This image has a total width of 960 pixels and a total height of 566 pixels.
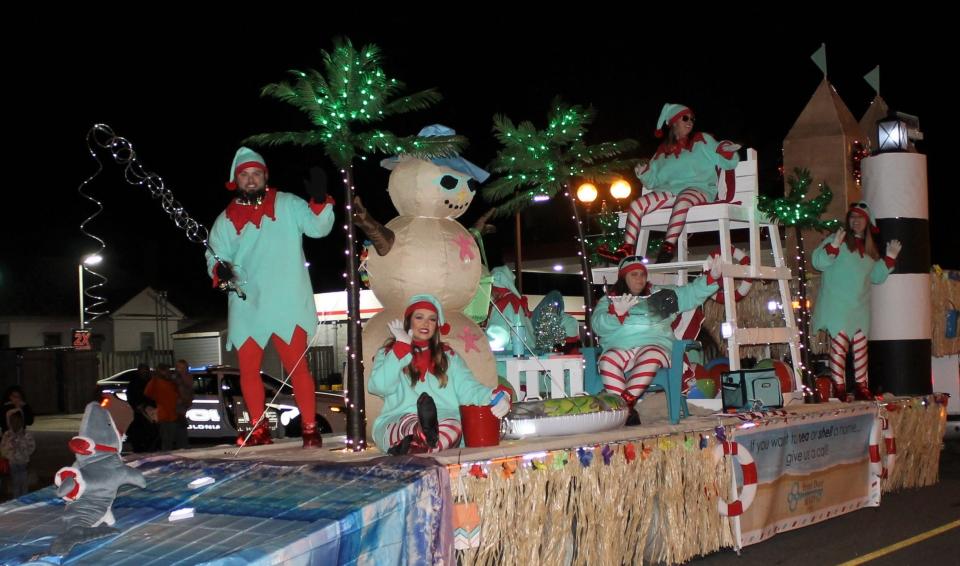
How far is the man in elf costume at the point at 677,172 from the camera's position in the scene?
27.8 feet

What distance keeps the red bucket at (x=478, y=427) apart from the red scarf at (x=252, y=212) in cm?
169

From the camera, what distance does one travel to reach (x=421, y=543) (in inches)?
167

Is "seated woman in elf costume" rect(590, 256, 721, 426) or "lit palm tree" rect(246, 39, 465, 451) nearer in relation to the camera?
"lit palm tree" rect(246, 39, 465, 451)

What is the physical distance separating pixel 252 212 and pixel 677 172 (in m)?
4.16

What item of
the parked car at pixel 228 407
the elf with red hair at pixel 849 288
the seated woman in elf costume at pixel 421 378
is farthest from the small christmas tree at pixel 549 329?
the parked car at pixel 228 407

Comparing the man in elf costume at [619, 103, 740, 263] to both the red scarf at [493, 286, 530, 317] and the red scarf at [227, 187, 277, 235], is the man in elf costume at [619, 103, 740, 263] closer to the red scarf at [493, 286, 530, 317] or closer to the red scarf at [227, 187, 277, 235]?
the red scarf at [493, 286, 530, 317]

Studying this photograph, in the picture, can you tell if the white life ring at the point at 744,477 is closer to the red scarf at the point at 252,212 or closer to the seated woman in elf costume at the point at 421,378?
the seated woman in elf costume at the point at 421,378

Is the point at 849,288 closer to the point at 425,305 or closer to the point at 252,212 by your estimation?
the point at 425,305

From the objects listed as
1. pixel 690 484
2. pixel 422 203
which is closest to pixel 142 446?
pixel 422 203

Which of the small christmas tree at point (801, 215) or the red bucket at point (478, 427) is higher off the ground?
the small christmas tree at point (801, 215)

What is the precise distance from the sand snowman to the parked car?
24.1ft

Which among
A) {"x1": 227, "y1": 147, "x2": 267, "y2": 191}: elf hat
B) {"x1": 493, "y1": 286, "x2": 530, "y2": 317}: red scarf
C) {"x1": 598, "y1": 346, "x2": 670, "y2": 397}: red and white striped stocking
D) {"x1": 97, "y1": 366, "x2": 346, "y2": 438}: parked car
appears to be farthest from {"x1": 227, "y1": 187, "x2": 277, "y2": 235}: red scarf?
{"x1": 97, "y1": 366, "x2": 346, "y2": 438}: parked car

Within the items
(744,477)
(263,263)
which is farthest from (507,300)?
(263,263)

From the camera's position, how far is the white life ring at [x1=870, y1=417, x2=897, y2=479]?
8281 mm
